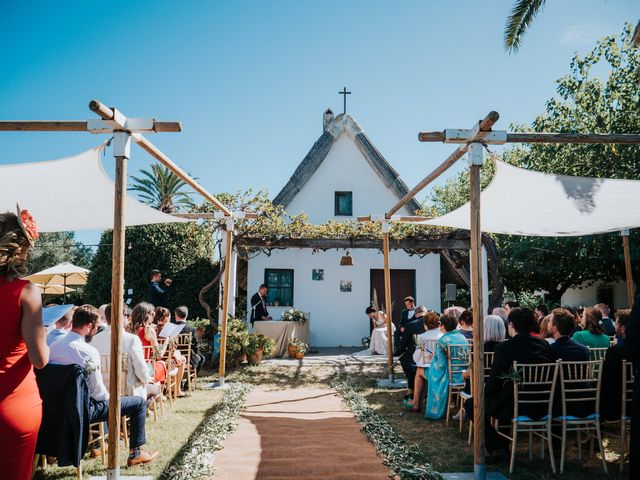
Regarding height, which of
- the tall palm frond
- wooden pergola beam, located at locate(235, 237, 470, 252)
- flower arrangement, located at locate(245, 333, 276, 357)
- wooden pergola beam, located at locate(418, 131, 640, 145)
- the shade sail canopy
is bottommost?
flower arrangement, located at locate(245, 333, 276, 357)

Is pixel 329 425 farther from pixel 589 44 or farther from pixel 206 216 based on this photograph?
pixel 589 44

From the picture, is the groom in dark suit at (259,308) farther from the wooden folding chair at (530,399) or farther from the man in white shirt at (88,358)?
the wooden folding chair at (530,399)

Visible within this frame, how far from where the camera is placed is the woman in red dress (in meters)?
2.13

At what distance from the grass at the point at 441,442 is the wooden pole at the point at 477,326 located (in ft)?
1.14

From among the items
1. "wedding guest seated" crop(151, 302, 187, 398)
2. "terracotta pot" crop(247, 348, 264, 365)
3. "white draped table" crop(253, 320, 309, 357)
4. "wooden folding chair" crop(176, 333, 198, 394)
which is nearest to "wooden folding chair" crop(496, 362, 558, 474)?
"wedding guest seated" crop(151, 302, 187, 398)

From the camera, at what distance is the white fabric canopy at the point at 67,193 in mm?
5480

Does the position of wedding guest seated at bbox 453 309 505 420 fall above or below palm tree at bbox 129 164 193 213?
below

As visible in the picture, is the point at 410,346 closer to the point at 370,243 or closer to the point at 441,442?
the point at 441,442

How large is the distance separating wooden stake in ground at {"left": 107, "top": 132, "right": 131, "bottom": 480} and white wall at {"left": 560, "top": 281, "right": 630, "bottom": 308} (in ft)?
62.5

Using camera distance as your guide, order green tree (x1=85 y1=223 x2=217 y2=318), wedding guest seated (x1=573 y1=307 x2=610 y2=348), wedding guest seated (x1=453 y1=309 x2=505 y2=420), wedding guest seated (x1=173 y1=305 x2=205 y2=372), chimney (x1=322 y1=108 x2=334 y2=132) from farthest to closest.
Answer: chimney (x1=322 y1=108 x2=334 y2=132)
green tree (x1=85 y1=223 x2=217 y2=318)
wedding guest seated (x1=173 y1=305 x2=205 y2=372)
wedding guest seated (x1=573 y1=307 x2=610 y2=348)
wedding guest seated (x1=453 y1=309 x2=505 y2=420)

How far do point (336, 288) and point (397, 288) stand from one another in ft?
6.00

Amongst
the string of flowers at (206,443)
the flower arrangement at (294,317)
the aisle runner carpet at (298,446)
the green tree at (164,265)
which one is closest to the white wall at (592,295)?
the flower arrangement at (294,317)

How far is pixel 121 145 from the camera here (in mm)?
3977

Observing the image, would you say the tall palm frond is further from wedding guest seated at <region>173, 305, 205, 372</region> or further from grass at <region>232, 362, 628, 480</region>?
wedding guest seated at <region>173, 305, 205, 372</region>
